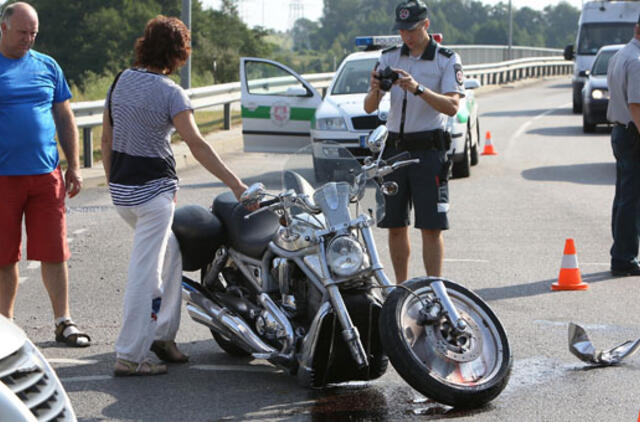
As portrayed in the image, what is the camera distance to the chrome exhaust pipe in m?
5.77

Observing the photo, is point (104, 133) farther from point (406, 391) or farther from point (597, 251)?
point (597, 251)

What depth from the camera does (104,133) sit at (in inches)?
248

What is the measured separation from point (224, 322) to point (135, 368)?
22.8 inches

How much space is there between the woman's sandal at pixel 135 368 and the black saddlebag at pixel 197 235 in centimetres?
60

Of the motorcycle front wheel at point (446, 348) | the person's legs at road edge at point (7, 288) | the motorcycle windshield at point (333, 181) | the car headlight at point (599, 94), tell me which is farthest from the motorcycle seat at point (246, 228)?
the car headlight at point (599, 94)

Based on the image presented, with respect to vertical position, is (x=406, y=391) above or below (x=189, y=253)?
below

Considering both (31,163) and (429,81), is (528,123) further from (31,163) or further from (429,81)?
(31,163)

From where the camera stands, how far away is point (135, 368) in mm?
6105

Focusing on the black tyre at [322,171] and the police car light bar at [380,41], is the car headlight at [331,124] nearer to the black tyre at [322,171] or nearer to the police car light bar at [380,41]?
the police car light bar at [380,41]

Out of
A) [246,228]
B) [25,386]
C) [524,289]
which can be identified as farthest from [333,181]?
[524,289]

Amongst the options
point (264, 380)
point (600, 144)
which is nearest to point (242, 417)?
point (264, 380)

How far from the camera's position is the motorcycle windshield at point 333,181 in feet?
18.4

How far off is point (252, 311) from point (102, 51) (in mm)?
49837

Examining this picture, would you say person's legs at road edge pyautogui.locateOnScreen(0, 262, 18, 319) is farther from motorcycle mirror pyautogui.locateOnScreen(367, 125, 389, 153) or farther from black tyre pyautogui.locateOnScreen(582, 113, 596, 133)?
black tyre pyautogui.locateOnScreen(582, 113, 596, 133)
